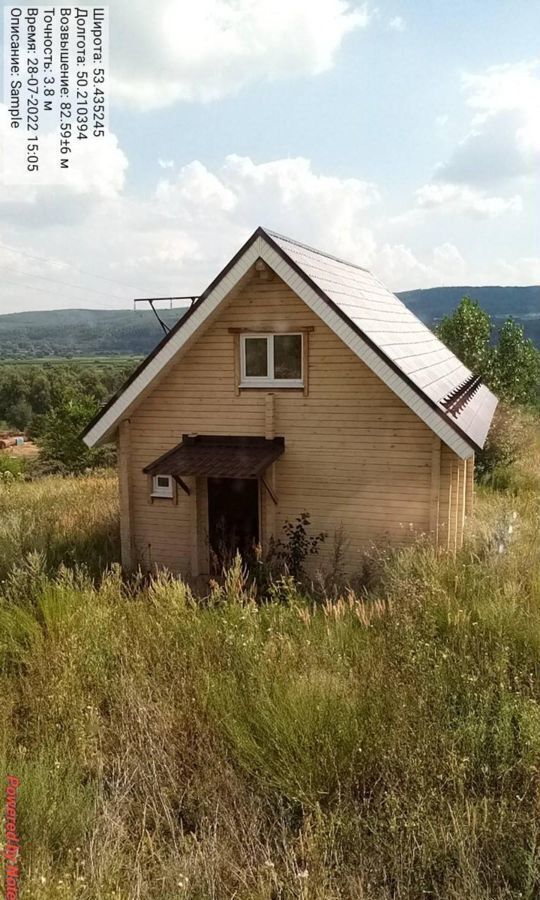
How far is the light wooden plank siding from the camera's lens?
10336 mm

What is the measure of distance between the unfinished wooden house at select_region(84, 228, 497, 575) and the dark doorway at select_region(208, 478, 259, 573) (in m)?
0.03

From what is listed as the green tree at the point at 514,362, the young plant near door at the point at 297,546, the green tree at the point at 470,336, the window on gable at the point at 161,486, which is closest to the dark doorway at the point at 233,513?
the young plant near door at the point at 297,546

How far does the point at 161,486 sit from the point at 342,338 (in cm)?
428

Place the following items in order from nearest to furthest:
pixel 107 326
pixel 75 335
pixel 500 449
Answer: pixel 500 449 → pixel 75 335 → pixel 107 326

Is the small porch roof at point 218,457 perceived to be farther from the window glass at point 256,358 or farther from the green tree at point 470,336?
the green tree at point 470,336

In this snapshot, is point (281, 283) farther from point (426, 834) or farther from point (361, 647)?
point (426, 834)

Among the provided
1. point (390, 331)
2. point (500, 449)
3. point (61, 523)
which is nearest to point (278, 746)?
point (390, 331)

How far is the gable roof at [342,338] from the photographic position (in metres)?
9.49

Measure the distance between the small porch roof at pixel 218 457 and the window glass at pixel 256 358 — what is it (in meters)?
1.08

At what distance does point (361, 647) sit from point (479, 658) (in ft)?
3.43

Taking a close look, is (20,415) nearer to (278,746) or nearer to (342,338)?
(342,338)

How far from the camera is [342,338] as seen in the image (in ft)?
32.2

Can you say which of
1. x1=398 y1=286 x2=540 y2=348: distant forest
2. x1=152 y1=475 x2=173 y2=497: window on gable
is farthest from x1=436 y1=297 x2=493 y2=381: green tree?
x1=398 y1=286 x2=540 y2=348: distant forest

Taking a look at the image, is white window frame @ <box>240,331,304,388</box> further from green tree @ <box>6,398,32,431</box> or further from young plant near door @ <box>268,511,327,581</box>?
green tree @ <box>6,398,32,431</box>
